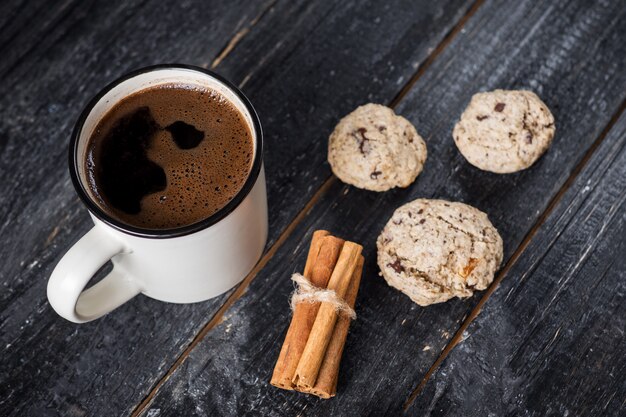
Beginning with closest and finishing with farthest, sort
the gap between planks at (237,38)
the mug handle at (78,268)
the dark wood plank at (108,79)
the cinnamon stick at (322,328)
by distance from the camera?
the mug handle at (78,268) < the cinnamon stick at (322,328) < the dark wood plank at (108,79) < the gap between planks at (237,38)

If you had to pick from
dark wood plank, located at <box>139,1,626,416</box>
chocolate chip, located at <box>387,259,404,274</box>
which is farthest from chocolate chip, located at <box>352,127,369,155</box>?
chocolate chip, located at <box>387,259,404,274</box>

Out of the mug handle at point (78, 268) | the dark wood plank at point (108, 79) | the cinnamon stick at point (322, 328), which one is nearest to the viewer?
the mug handle at point (78, 268)

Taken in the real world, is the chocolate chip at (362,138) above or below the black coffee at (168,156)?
below

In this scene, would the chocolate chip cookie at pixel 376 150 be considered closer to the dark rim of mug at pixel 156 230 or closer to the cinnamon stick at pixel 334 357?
the cinnamon stick at pixel 334 357

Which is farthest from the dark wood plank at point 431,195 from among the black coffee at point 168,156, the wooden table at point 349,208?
the black coffee at point 168,156

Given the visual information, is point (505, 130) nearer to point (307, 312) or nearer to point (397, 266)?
point (397, 266)

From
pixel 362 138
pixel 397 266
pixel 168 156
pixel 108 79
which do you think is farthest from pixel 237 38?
pixel 397 266
